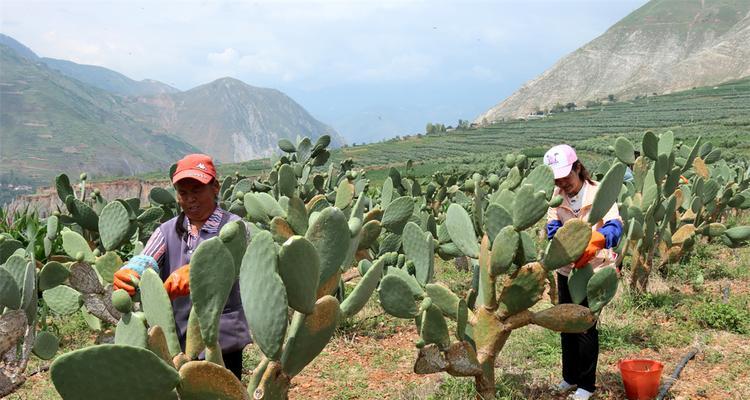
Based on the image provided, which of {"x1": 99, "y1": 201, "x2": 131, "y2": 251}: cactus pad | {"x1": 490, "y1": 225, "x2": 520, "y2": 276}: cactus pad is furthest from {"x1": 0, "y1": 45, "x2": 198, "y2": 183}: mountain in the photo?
{"x1": 490, "y1": 225, "x2": 520, "y2": 276}: cactus pad

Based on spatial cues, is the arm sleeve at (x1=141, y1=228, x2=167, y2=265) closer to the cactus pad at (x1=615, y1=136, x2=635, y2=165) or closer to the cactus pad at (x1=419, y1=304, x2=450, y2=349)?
the cactus pad at (x1=419, y1=304, x2=450, y2=349)

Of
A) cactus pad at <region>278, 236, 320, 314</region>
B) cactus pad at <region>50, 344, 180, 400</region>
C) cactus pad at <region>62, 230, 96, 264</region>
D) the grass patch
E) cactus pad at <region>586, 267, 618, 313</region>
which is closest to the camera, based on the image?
cactus pad at <region>50, 344, 180, 400</region>

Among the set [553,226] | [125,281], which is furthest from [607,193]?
[125,281]

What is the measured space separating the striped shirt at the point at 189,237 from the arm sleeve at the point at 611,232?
5.03 feet

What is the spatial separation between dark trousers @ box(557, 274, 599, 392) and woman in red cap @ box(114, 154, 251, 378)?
59.4 inches

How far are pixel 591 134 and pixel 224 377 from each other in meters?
49.3

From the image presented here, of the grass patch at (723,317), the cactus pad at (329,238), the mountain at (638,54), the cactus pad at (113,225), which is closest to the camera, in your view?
the cactus pad at (329,238)

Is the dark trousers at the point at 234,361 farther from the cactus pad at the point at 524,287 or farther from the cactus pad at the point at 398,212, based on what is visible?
the cactus pad at the point at 398,212

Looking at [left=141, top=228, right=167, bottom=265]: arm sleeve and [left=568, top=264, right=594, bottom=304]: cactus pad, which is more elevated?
[left=141, top=228, right=167, bottom=265]: arm sleeve

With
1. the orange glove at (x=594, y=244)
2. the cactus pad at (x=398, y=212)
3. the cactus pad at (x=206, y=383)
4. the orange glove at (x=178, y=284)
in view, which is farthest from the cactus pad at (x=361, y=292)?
the cactus pad at (x=398, y=212)

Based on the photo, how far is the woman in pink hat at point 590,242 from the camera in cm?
257

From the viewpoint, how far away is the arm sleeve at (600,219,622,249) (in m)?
2.54

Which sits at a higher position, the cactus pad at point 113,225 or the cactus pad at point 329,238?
the cactus pad at point 329,238

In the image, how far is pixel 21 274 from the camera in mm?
1985
